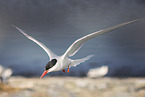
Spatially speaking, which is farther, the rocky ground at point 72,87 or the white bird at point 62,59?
the rocky ground at point 72,87

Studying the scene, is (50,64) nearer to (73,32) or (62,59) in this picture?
(62,59)

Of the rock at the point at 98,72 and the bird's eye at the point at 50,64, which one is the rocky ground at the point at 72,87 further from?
the bird's eye at the point at 50,64

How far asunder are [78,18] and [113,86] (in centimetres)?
48

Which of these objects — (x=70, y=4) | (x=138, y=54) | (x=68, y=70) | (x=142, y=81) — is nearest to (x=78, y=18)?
(x=70, y=4)

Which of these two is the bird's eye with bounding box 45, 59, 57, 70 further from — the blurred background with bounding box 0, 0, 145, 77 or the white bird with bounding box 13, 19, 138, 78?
the blurred background with bounding box 0, 0, 145, 77

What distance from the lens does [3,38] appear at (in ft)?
3.59

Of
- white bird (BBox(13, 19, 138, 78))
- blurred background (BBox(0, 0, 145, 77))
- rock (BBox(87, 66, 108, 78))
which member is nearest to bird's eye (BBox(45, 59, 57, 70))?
white bird (BBox(13, 19, 138, 78))

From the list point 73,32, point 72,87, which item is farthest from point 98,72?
point 73,32

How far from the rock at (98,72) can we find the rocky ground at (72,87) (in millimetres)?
27

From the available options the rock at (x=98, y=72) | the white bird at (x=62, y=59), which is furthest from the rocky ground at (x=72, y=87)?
the white bird at (x=62, y=59)

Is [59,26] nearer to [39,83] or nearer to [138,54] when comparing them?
[39,83]

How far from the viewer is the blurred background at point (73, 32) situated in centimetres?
107

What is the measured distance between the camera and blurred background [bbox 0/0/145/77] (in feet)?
3.51

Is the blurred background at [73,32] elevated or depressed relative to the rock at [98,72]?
elevated
